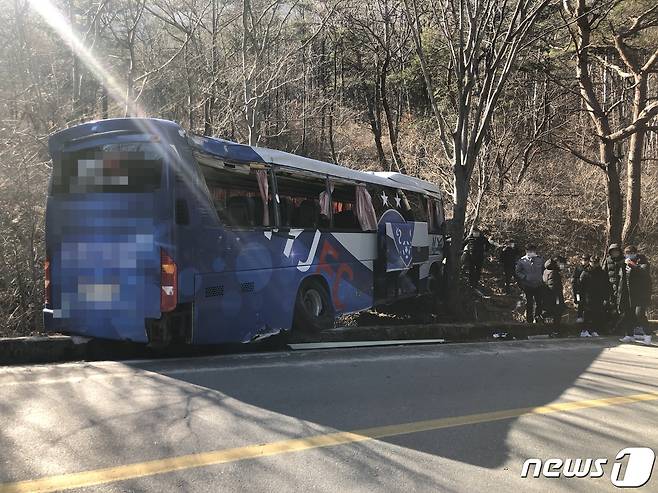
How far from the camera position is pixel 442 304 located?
13133 mm

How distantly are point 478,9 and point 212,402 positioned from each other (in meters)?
10.1

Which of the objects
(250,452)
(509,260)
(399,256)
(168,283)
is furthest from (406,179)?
(250,452)

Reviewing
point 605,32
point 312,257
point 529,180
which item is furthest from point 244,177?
point 529,180

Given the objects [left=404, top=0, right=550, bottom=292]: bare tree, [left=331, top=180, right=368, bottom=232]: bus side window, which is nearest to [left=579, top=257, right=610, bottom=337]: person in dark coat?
[left=404, top=0, right=550, bottom=292]: bare tree

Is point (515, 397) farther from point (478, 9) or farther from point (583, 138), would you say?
point (583, 138)

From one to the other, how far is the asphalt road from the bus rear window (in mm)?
2116

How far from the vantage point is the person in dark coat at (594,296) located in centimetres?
1140

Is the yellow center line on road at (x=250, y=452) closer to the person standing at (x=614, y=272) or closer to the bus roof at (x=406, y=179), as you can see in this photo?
the person standing at (x=614, y=272)

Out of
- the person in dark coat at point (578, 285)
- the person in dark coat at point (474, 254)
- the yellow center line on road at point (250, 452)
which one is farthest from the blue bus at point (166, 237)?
the person in dark coat at point (474, 254)

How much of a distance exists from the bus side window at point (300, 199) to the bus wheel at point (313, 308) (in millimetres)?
960

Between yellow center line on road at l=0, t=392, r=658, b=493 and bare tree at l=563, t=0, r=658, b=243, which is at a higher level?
bare tree at l=563, t=0, r=658, b=243

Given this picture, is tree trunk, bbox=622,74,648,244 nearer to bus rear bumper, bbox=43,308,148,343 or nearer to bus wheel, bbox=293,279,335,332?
bus wheel, bbox=293,279,335,332

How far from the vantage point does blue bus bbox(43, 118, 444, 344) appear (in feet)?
20.0

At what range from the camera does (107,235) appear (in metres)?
6.25
